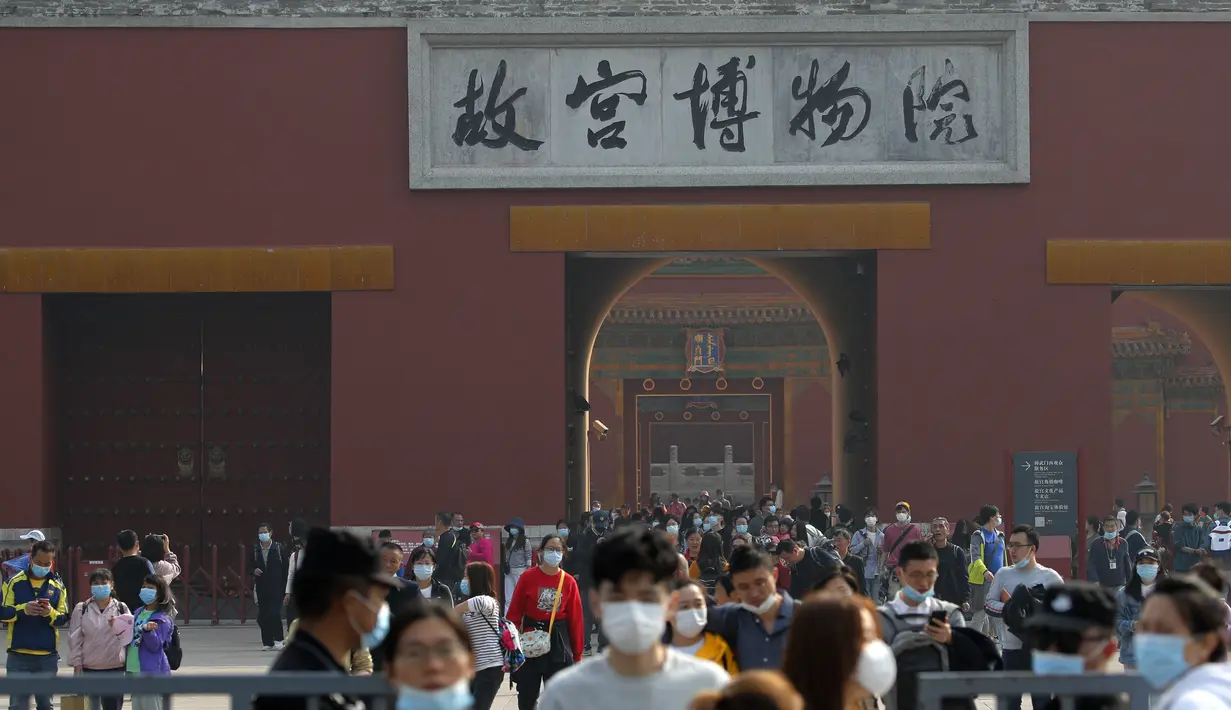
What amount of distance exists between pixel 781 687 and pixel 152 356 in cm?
1679

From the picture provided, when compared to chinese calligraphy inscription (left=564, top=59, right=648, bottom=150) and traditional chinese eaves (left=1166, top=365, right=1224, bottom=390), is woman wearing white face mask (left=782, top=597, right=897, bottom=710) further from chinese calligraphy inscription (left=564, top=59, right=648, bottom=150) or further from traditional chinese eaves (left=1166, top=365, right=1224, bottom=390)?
traditional chinese eaves (left=1166, top=365, right=1224, bottom=390)

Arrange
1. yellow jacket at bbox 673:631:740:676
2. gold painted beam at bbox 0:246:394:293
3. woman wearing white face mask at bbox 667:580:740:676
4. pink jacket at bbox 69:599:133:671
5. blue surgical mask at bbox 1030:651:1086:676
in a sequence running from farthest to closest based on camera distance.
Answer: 1. gold painted beam at bbox 0:246:394:293
2. pink jacket at bbox 69:599:133:671
3. yellow jacket at bbox 673:631:740:676
4. woman wearing white face mask at bbox 667:580:740:676
5. blue surgical mask at bbox 1030:651:1086:676

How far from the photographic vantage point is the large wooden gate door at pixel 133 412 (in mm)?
19031

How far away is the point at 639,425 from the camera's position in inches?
1345

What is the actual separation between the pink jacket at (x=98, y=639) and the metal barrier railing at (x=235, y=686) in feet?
18.1

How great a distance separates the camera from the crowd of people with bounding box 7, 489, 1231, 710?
436 centimetres

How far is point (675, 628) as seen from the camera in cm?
Result: 639

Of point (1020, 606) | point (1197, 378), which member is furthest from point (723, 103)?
point (1197, 378)

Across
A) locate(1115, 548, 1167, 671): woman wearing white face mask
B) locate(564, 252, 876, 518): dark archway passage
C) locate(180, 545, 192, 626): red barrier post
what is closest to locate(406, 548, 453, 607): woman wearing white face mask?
locate(1115, 548, 1167, 671): woman wearing white face mask

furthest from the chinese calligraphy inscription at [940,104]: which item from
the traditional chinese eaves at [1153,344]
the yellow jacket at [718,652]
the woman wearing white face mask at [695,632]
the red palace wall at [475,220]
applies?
the traditional chinese eaves at [1153,344]

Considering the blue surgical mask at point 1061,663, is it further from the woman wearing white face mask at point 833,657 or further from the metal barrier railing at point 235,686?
the metal barrier railing at point 235,686

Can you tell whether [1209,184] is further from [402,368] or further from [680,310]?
[680,310]

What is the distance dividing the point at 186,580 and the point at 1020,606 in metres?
11.6

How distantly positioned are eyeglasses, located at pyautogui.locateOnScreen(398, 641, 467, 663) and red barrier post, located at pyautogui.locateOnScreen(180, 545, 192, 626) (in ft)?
46.6
